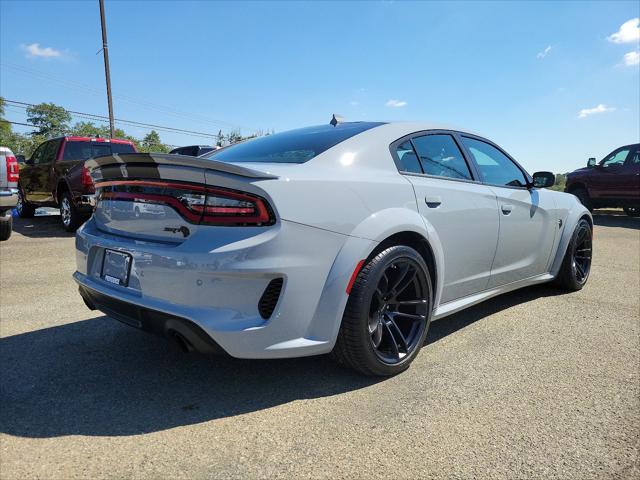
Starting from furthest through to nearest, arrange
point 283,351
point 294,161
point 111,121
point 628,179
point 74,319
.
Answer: point 111,121
point 628,179
point 74,319
point 294,161
point 283,351

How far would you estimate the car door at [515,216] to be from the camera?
11.4 ft

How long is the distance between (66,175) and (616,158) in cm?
1289

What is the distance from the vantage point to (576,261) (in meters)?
4.79

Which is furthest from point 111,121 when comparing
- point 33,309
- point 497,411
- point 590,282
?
point 497,411

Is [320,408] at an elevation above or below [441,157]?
below

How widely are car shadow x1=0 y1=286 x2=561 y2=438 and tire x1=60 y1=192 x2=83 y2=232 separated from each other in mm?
5463

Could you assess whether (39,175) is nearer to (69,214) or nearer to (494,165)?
(69,214)

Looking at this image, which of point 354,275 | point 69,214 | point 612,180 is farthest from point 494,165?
point 612,180

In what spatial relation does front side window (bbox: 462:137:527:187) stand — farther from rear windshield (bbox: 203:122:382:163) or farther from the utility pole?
the utility pole

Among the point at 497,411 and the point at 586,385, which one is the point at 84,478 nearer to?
Result: the point at 497,411

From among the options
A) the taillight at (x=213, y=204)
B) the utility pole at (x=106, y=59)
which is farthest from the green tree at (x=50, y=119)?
the taillight at (x=213, y=204)

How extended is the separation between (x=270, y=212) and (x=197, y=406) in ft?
3.32

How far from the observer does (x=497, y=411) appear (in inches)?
88.2

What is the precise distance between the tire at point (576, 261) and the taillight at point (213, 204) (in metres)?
3.53
